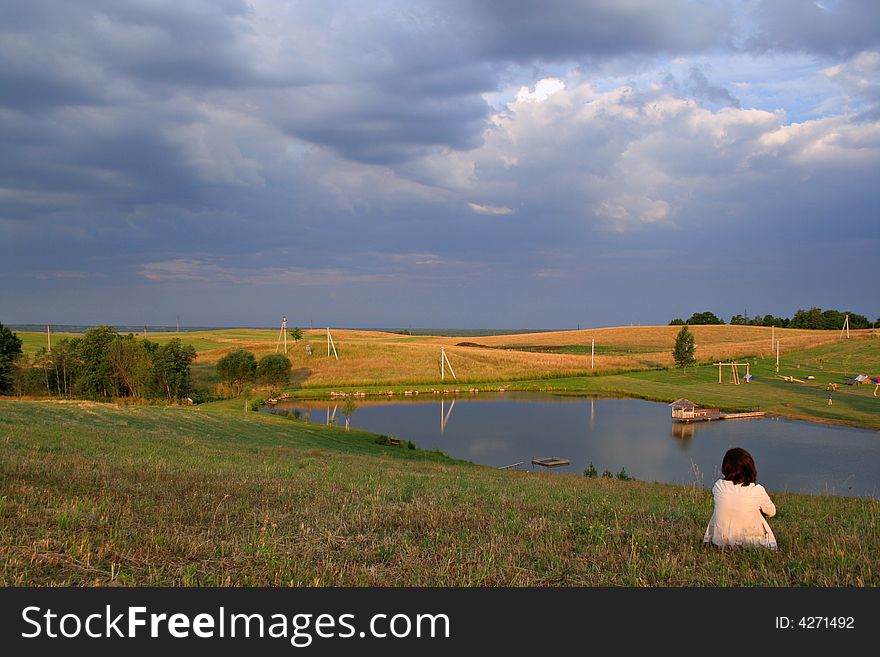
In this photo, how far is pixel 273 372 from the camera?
75.5 meters

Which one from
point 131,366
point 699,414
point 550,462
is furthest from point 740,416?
point 131,366

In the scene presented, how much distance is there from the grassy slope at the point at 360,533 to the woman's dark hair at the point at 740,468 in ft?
2.74

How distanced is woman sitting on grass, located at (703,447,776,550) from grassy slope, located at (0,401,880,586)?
251mm

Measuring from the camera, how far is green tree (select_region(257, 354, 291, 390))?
74.8 meters

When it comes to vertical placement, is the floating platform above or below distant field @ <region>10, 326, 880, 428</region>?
below

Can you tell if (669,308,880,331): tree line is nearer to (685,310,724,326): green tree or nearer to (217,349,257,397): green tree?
(685,310,724,326): green tree

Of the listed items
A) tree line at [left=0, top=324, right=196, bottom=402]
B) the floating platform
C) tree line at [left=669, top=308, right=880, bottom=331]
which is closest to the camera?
the floating platform

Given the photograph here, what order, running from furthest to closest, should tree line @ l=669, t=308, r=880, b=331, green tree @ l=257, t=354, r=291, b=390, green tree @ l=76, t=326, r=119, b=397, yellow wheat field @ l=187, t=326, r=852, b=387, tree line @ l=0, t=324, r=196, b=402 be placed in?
tree line @ l=669, t=308, r=880, b=331, yellow wheat field @ l=187, t=326, r=852, b=387, green tree @ l=257, t=354, r=291, b=390, green tree @ l=76, t=326, r=119, b=397, tree line @ l=0, t=324, r=196, b=402

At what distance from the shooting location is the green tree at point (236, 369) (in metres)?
72.6

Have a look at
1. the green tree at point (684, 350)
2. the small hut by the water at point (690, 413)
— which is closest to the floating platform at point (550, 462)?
the small hut by the water at point (690, 413)

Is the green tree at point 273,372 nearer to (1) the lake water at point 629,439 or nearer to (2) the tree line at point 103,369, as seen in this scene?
(2) the tree line at point 103,369

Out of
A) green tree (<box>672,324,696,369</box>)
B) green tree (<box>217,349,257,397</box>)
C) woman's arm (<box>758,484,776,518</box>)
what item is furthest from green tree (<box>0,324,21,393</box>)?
green tree (<box>672,324,696,369</box>)

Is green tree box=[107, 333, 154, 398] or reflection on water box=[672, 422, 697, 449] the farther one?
green tree box=[107, 333, 154, 398]

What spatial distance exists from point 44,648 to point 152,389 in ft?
207
